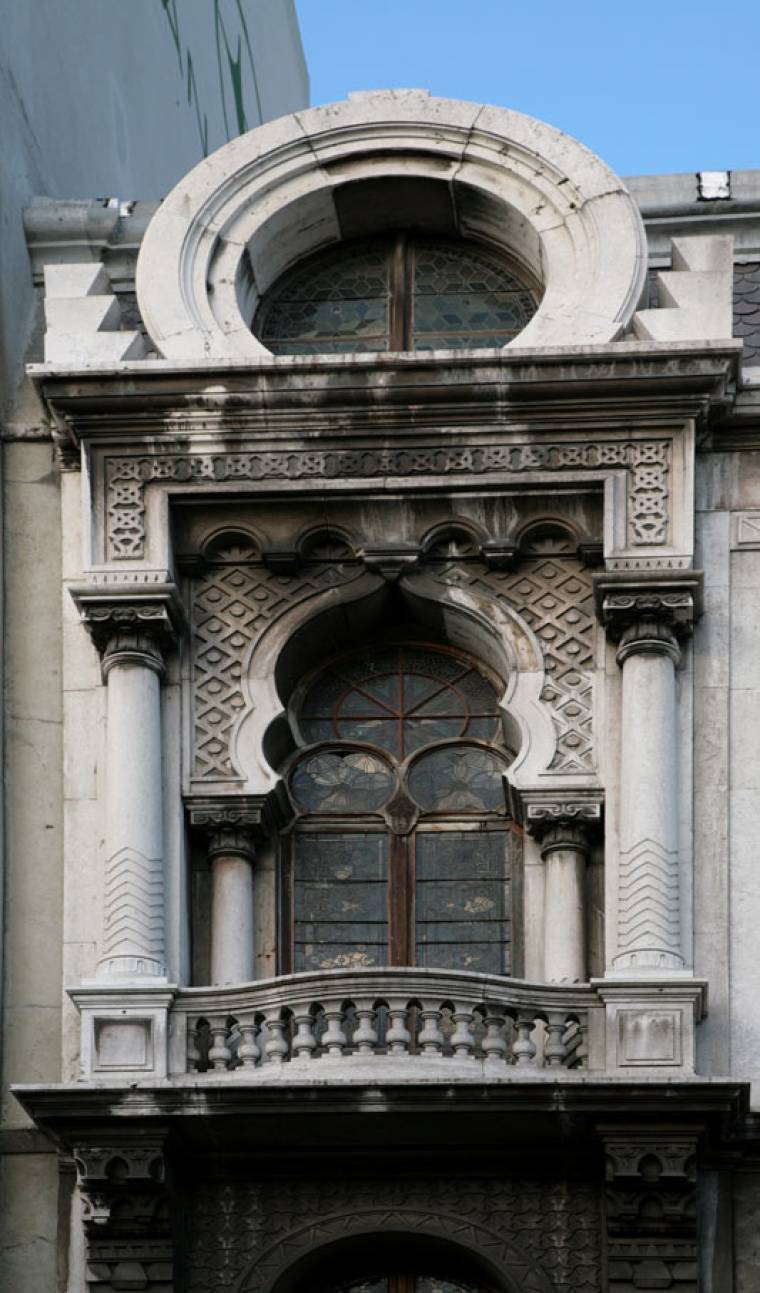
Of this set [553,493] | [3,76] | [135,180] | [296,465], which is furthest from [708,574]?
[135,180]

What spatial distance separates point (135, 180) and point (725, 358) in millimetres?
9255

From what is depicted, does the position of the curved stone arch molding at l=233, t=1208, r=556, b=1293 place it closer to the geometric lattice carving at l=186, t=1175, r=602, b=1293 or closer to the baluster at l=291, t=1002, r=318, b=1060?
the geometric lattice carving at l=186, t=1175, r=602, b=1293

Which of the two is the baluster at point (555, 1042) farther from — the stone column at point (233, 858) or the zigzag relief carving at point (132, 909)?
the zigzag relief carving at point (132, 909)

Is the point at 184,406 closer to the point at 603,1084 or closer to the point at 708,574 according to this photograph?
the point at 708,574

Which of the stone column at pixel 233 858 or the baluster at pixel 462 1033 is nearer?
the baluster at pixel 462 1033

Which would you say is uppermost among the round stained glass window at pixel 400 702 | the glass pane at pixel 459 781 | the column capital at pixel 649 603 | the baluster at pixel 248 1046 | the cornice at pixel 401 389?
the cornice at pixel 401 389

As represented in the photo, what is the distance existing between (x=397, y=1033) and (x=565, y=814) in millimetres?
2105

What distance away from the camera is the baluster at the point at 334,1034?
23688 millimetres

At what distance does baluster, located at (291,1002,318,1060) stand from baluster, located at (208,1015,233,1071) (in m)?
0.44

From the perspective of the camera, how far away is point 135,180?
33.2 m

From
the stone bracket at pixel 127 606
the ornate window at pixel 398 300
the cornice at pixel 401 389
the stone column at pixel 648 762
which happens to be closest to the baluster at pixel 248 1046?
the stone column at pixel 648 762

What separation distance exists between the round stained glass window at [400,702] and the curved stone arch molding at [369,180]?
7.73 ft

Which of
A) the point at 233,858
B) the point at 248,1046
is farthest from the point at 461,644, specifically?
the point at 248,1046

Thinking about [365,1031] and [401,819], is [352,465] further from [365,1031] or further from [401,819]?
[365,1031]
